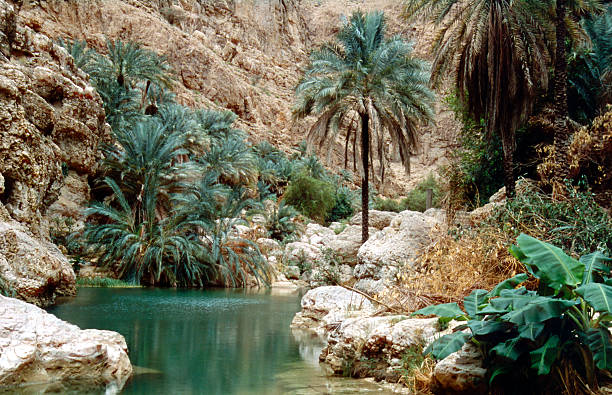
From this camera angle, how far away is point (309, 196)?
4188 centimetres

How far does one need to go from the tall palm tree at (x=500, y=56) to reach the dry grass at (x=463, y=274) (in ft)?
18.5

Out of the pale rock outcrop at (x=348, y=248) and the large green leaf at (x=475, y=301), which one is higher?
the pale rock outcrop at (x=348, y=248)

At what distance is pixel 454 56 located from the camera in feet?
44.9

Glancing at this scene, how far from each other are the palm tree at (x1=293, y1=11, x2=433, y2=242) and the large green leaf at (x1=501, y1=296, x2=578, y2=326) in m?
14.8

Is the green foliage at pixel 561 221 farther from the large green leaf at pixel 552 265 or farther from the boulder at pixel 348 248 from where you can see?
the boulder at pixel 348 248

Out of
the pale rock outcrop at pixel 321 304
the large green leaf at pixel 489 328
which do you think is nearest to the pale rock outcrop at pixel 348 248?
the pale rock outcrop at pixel 321 304

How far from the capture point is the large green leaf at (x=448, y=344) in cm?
413

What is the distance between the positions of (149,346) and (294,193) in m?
34.4

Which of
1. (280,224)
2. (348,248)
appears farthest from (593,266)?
(280,224)

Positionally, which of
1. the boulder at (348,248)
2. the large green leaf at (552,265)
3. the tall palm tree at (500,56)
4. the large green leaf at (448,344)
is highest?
the tall palm tree at (500,56)

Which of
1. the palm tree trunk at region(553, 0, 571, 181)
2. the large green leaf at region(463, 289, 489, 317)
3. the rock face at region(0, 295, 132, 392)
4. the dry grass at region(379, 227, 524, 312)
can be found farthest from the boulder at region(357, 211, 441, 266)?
the rock face at region(0, 295, 132, 392)

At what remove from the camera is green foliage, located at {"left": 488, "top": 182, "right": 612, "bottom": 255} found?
7348mm

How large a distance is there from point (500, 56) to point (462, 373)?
32.9 feet

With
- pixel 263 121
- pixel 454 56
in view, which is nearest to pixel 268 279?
pixel 454 56
